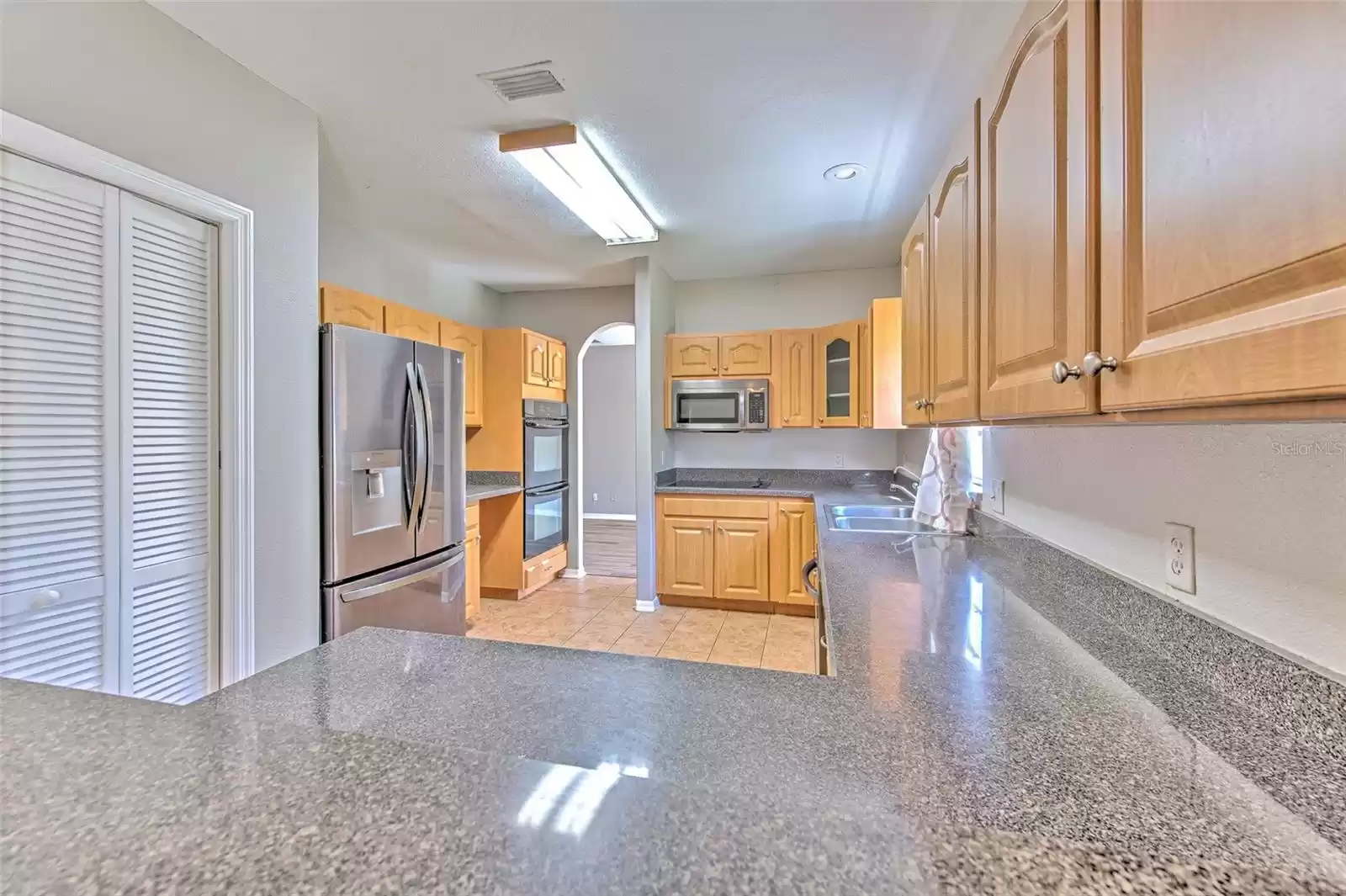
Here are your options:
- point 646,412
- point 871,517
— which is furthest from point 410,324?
point 871,517

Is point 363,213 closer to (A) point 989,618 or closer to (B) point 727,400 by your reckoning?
(B) point 727,400

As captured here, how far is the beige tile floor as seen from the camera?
3102 millimetres

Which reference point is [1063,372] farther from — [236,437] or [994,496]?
[236,437]

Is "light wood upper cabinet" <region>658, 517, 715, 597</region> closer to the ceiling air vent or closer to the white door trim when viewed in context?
the white door trim

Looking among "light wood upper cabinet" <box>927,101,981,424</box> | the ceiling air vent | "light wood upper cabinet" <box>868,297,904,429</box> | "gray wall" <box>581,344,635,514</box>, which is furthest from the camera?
"gray wall" <box>581,344,635,514</box>

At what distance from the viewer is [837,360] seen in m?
3.86

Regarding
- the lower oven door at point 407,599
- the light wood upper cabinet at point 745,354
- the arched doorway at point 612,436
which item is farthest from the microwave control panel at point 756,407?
the arched doorway at point 612,436

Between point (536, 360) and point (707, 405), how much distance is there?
1388 millimetres

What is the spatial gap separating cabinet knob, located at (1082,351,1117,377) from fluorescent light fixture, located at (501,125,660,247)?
2111 millimetres

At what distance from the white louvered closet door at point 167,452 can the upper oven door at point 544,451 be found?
2.41 meters

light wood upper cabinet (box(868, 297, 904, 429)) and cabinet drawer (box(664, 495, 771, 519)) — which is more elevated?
light wood upper cabinet (box(868, 297, 904, 429))

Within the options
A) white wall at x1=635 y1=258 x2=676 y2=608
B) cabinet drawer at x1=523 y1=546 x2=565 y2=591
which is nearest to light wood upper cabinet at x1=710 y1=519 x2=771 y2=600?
white wall at x1=635 y1=258 x2=676 y2=608

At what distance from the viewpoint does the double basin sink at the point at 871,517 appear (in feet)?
8.84

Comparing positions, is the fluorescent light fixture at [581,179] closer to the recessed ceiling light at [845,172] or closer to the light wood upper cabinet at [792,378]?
the recessed ceiling light at [845,172]
